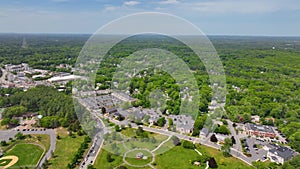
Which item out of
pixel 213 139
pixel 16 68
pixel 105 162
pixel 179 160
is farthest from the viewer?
pixel 16 68

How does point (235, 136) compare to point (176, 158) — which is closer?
point (176, 158)

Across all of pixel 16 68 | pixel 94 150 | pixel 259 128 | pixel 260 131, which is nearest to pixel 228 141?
pixel 260 131

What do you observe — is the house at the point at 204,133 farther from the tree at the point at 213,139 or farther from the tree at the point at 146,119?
the tree at the point at 146,119

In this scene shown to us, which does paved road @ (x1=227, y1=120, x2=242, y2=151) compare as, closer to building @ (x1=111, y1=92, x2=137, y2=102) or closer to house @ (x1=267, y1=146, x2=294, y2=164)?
house @ (x1=267, y1=146, x2=294, y2=164)

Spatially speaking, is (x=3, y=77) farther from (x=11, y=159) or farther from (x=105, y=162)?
(x=105, y=162)

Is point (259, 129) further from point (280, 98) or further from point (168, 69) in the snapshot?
point (168, 69)

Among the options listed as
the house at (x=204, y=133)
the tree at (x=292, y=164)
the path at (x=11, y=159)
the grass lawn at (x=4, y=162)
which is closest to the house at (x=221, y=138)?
the house at (x=204, y=133)
